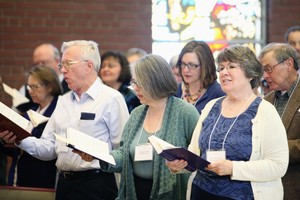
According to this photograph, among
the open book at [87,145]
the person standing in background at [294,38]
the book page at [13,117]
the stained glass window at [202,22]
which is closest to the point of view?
the open book at [87,145]

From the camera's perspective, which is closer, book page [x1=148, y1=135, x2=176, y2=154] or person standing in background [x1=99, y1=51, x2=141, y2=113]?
book page [x1=148, y1=135, x2=176, y2=154]

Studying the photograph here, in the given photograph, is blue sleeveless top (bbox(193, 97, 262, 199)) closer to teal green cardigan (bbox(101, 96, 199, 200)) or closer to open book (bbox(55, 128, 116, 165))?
teal green cardigan (bbox(101, 96, 199, 200))

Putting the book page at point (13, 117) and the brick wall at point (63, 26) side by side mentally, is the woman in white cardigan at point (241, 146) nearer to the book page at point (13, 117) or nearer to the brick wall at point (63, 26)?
the book page at point (13, 117)

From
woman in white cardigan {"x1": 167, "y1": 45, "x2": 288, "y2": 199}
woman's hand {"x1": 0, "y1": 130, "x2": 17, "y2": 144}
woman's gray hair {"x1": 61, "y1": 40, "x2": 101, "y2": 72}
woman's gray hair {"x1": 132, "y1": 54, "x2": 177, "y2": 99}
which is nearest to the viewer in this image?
woman in white cardigan {"x1": 167, "y1": 45, "x2": 288, "y2": 199}

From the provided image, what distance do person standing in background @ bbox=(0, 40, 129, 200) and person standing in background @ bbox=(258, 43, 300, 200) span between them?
99 centimetres

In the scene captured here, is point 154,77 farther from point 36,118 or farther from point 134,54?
point 134,54

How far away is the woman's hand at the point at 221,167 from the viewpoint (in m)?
3.27

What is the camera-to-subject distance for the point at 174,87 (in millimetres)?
3941

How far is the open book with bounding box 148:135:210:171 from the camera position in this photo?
3197mm

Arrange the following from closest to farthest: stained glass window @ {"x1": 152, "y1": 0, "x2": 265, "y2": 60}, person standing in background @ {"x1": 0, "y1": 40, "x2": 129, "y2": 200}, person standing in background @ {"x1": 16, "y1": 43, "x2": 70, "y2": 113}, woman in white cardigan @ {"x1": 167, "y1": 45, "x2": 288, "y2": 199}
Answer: woman in white cardigan @ {"x1": 167, "y1": 45, "x2": 288, "y2": 199} → person standing in background @ {"x1": 0, "y1": 40, "x2": 129, "y2": 200} → person standing in background @ {"x1": 16, "y1": 43, "x2": 70, "y2": 113} → stained glass window @ {"x1": 152, "y1": 0, "x2": 265, "y2": 60}

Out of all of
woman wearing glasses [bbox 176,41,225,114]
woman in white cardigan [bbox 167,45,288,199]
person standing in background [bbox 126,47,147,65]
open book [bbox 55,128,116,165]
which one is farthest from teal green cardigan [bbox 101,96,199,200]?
person standing in background [bbox 126,47,147,65]

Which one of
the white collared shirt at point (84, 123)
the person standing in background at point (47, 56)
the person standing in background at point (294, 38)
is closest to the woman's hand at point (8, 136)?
the white collared shirt at point (84, 123)

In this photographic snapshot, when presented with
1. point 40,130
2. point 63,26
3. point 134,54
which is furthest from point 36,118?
point 63,26

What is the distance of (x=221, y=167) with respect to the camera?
3.27 m
